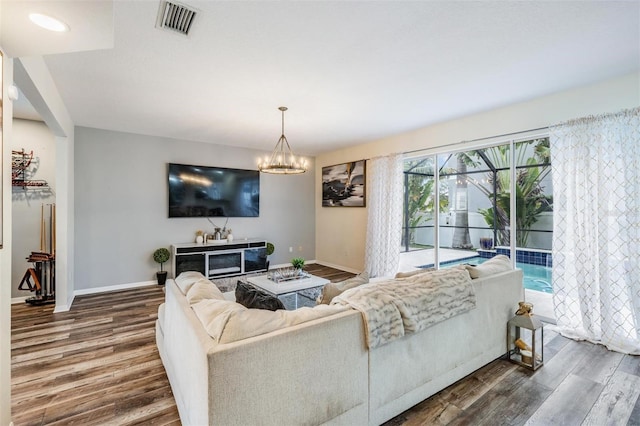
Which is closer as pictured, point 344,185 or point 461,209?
point 461,209

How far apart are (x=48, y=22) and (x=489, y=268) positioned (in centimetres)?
327

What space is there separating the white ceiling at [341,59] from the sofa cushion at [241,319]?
144 centimetres

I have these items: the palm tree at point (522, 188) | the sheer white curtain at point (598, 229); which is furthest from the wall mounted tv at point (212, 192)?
the sheer white curtain at point (598, 229)

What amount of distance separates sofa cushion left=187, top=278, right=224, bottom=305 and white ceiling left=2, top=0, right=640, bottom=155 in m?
1.46

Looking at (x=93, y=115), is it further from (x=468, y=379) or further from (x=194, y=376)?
(x=468, y=379)

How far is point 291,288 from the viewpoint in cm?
329

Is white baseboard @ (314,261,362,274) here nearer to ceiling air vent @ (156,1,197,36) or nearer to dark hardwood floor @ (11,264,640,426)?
dark hardwood floor @ (11,264,640,426)

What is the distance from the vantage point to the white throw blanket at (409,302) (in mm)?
1611

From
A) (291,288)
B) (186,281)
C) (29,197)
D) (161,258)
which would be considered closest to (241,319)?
(186,281)

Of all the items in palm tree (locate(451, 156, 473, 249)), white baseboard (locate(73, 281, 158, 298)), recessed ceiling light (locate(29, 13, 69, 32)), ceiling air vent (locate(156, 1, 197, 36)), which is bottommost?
white baseboard (locate(73, 281, 158, 298))

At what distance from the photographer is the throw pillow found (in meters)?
1.87

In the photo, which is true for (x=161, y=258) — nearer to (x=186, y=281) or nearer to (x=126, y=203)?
(x=126, y=203)

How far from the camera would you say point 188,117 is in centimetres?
390

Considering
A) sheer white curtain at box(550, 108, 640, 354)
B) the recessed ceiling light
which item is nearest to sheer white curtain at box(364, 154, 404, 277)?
sheer white curtain at box(550, 108, 640, 354)
